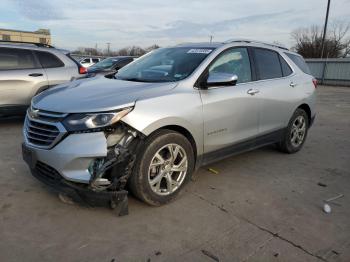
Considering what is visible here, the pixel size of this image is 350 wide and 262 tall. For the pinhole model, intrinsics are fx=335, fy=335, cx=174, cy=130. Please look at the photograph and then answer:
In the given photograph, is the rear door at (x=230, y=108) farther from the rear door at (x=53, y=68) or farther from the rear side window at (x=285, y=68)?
the rear door at (x=53, y=68)

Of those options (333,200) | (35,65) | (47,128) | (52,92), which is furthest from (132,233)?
(35,65)

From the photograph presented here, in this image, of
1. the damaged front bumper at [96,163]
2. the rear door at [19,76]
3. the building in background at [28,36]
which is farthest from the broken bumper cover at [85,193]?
the building in background at [28,36]

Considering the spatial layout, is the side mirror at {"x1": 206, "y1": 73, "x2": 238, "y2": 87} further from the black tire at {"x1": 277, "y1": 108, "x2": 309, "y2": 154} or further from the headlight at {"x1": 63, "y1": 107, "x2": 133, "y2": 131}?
the black tire at {"x1": 277, "y1": 108, "x2": 309, "y2": 154}

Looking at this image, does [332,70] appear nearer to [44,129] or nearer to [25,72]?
[25,72]

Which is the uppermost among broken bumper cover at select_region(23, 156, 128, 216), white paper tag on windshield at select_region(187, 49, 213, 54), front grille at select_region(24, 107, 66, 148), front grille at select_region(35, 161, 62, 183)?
white paper tag on windshield at select_region(187, 49, 213, 54)

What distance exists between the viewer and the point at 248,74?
4555mm

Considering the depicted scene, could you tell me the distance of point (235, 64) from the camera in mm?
4434

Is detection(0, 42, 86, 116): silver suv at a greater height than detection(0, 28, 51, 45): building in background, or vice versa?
detection(0, 28, 51, 45): building in background

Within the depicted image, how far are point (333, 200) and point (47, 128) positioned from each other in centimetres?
326

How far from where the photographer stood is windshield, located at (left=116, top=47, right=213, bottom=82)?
3.98m

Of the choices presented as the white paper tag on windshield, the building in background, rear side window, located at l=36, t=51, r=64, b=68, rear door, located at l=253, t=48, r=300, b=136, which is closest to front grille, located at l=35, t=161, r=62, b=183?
the white paper tag on windshield

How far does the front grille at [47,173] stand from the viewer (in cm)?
321

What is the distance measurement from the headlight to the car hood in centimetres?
5

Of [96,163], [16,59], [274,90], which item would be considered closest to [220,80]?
[274,90]
